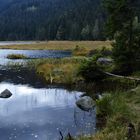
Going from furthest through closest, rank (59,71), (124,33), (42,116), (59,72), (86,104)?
(59,71) → (59,72) → (124,33) → (86,104) → (42,116)

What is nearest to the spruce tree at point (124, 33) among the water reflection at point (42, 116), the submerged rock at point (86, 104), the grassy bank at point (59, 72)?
the grassy bank at point (59, 72)

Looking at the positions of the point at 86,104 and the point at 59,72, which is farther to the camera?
the point at 59,72

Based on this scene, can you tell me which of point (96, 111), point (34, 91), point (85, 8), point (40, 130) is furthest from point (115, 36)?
point (85, 8)

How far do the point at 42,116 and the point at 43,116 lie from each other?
0.20ft

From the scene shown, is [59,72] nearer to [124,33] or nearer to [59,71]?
[59,71]

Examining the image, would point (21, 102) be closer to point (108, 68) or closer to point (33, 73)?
point (108, 68)

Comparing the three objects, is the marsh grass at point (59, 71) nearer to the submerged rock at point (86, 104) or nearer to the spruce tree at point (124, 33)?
the spruce tree at point (124, 33)

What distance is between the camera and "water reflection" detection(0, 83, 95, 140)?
748 inches

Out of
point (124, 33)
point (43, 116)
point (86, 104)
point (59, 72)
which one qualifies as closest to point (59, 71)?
point (59, 72)

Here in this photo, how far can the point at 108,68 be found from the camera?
3681cm

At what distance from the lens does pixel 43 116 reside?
888 inches

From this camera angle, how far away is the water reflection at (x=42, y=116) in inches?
748

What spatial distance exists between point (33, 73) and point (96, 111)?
2375 centimetres

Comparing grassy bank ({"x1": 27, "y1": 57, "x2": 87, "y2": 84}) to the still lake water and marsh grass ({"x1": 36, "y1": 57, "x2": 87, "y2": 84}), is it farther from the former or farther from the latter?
the still lake water
